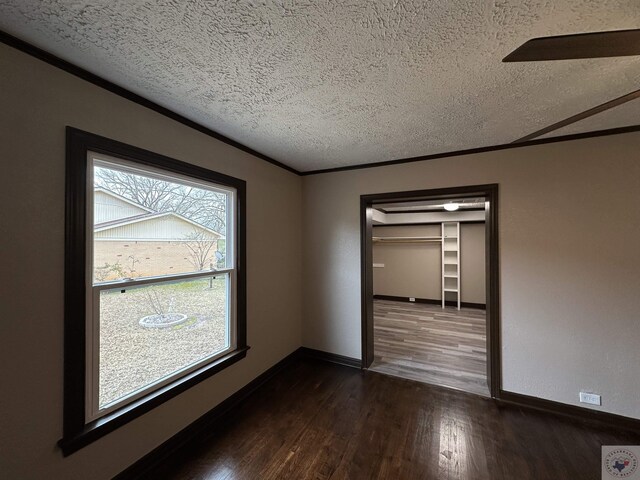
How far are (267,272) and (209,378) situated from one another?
3.61ft

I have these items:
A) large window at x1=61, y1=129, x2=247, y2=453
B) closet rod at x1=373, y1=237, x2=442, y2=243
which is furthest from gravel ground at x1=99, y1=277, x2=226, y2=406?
closet rod at x1=373, y1=237, x2=442, y2=243

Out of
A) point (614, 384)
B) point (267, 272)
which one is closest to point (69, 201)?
point (267, 272)

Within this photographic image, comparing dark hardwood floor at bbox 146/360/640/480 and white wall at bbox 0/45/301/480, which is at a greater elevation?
white wall at bbox 0/45/301/480

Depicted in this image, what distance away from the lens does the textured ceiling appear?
959 millimetres

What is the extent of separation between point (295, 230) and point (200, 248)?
137 centimetres

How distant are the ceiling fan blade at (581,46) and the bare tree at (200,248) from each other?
2.11 meters

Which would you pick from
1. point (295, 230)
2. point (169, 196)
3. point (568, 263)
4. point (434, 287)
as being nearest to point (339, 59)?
point (169, 196)

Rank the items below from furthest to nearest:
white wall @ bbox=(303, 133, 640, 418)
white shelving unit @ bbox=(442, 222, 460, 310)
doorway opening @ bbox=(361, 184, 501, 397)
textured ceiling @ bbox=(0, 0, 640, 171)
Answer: white shelving unit @ bbox=(442, 222, 460, 310) < doorway opening @ bbox=(361, 184, 501, 397) < white wall @ bbox=(303, 133, 640, 418) < textured ceiling @ bbox=(0, 0, 640, 171)

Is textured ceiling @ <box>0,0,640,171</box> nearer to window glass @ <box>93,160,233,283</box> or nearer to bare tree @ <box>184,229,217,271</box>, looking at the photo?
window glass @ <box>93,160,233,283</box>

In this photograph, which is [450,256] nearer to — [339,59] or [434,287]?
[434,287]

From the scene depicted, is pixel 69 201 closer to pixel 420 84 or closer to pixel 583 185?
pixel 420 84

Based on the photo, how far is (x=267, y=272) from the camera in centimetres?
271

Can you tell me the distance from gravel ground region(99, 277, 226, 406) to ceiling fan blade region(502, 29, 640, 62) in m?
2.22

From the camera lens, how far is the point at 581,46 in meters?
0.78
